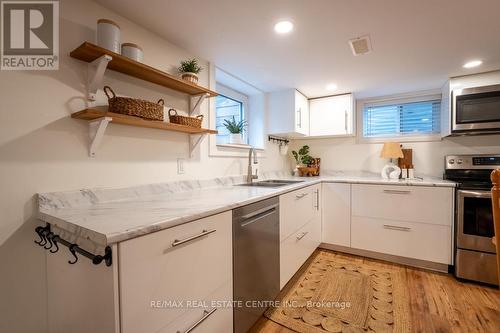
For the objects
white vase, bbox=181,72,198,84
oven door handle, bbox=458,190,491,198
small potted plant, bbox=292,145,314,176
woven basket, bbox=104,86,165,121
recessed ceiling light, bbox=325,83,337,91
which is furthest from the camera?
small potted plant, bbox=292,145,314,176

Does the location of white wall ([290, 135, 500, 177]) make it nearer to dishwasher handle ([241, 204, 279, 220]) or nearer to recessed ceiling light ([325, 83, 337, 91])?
recessed ceiling light ([325, 83, 337, 91])

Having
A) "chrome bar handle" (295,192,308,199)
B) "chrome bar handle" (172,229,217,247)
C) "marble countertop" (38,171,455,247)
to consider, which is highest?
"marble countertop" (38,171,455,247)

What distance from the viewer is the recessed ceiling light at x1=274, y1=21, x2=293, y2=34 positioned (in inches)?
57.2

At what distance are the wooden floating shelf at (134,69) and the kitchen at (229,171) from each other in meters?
0.01

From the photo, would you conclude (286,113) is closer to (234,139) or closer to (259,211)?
(234,139)

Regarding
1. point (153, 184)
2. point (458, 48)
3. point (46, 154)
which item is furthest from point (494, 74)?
point (46, 154)

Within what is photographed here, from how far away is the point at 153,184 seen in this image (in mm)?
1527

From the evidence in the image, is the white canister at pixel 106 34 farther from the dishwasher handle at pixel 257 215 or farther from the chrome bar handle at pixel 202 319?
the chrome bar handle at pixel 202 319

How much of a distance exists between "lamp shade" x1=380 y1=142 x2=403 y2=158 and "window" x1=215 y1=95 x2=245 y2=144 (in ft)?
5.67

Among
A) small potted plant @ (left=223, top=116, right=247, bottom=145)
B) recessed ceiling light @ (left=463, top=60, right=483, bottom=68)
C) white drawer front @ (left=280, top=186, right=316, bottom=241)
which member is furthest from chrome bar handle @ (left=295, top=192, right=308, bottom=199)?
recessed ceiling light @ (left=463, top=60, right=483, bottom=68)

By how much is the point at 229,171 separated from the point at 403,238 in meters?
1.90

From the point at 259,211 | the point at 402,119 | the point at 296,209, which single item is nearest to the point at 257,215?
the point at 259,211

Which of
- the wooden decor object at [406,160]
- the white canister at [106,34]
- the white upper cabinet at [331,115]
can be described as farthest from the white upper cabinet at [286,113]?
the white canister at [106,34]

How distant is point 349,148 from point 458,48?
1.58 m
